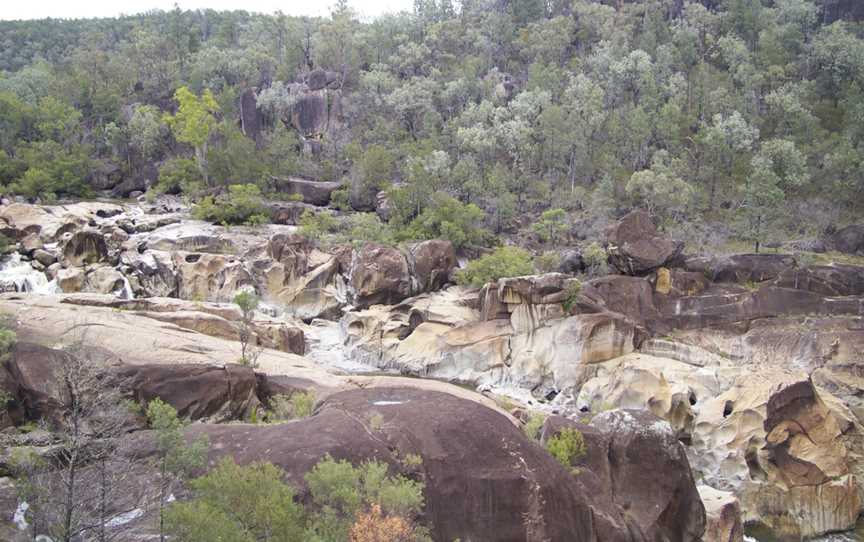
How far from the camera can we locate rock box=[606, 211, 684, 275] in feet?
140

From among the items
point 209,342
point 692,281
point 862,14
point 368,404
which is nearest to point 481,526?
point 368,404

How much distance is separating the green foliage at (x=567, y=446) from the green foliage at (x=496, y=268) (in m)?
25.4

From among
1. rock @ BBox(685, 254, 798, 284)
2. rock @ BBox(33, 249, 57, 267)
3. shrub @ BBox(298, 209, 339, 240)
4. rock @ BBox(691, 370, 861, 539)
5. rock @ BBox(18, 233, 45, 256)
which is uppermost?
rock @ BBox(685, 254, 798, 284)

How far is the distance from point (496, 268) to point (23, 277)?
29996 mm

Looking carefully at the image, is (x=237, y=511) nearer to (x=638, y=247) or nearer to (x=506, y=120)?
(x=638, y=247)

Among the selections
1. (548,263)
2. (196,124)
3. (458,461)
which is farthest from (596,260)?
(196,124)

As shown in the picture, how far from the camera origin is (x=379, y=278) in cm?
4734

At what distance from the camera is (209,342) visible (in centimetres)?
2741

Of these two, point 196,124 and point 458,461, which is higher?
point 196,124

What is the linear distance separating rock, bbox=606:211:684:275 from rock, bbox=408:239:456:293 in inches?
451

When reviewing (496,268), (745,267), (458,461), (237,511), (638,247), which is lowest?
(496,268)

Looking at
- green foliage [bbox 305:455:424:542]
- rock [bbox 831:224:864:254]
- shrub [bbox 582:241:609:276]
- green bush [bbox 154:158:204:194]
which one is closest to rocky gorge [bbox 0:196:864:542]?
shrub [bbox 582:241:609:276]

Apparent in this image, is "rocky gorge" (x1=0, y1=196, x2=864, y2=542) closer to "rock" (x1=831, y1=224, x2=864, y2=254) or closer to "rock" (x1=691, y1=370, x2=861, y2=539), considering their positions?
"rock" (x1=691, y1=370, x2=861, y2=539)

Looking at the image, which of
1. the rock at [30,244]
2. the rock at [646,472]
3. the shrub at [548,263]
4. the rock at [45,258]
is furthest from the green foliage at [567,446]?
the rock at [30,244]
